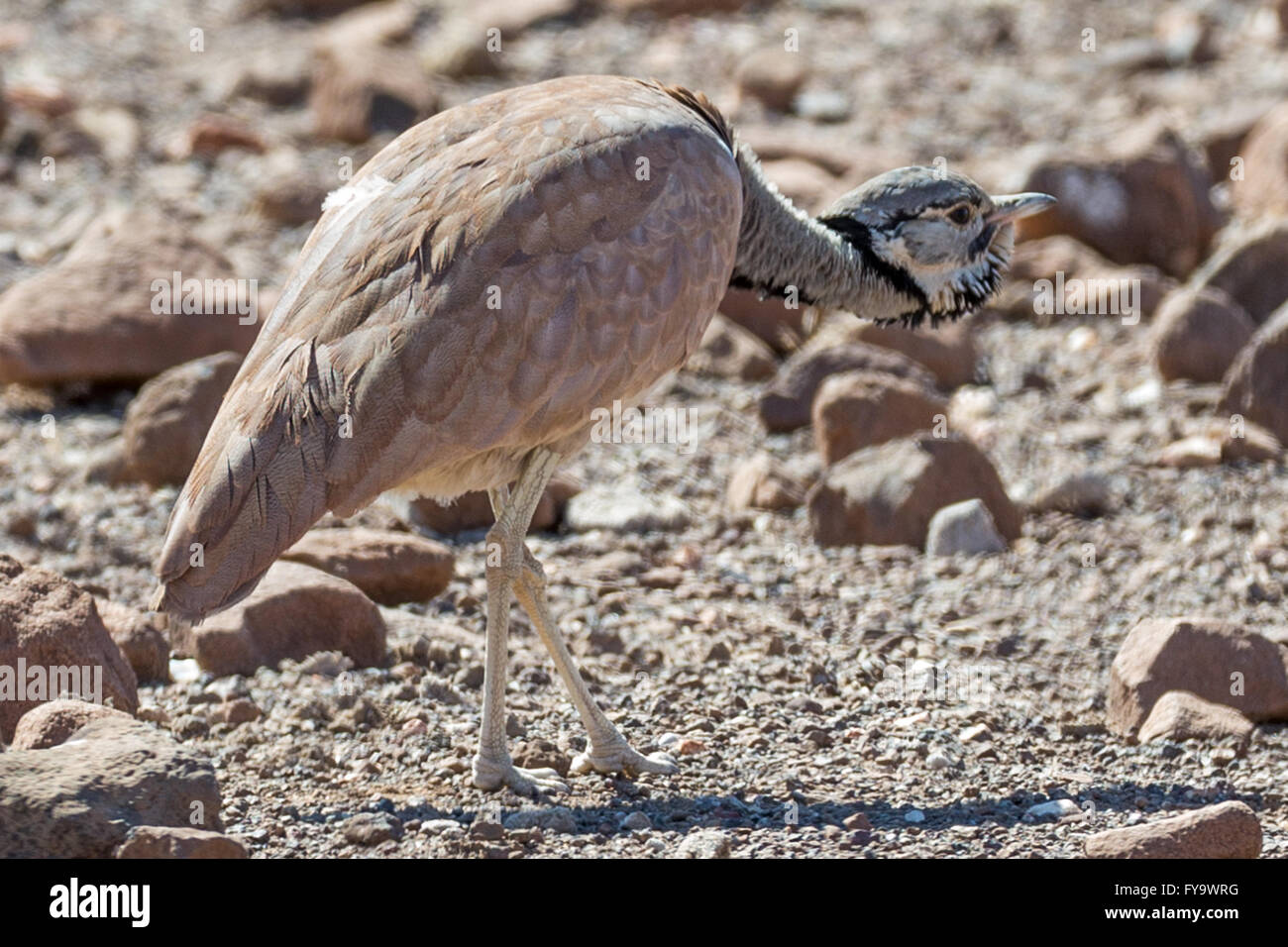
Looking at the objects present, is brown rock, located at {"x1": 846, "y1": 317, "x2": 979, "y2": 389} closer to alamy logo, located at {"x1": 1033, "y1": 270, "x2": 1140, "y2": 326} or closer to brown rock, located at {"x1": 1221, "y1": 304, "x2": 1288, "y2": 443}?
alamy logo, located at {"x1": 1033, "y1": 270, "x2": 1140, "y2": 326}

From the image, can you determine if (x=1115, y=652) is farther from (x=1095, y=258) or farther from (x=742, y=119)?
(x=742, y=119)

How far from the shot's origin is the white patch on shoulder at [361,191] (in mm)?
5762

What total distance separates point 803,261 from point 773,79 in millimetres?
6360

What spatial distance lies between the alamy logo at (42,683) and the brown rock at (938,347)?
4947mm

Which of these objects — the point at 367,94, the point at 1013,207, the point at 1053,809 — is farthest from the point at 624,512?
the point at 367,94

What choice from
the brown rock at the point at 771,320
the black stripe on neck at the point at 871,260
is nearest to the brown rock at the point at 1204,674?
the black stripe on neck at the point at 871,260

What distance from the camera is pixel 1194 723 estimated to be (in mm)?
5965

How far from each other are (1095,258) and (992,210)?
379cm

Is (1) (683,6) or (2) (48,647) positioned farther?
(1) (683,6)

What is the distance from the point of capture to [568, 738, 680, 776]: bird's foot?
577cm

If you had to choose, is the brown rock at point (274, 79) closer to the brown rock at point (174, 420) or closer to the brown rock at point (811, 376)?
the brown rock at point (174, 420)

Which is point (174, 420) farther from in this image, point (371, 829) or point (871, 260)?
point (371, 829)

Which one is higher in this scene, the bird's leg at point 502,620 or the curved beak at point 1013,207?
the curved beak at point 1013,207

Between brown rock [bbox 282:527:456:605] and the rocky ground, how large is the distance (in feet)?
0.06
